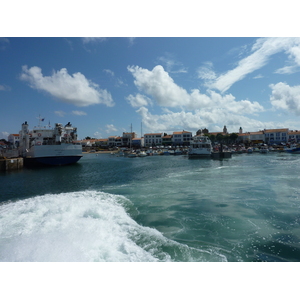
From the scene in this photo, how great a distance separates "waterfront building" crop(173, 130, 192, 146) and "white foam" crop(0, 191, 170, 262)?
97.8 metres

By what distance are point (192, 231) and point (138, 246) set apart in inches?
101

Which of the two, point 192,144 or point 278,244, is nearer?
point 278,244

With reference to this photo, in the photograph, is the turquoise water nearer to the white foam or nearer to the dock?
the white foam

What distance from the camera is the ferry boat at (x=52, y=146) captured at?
34.1 meters

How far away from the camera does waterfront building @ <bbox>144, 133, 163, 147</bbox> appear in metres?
114

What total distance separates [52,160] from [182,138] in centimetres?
8092

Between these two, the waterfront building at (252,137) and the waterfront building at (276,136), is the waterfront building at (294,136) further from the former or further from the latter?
the waterfront building at (252,137)

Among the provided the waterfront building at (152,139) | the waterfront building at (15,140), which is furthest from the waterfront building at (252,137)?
the waterfront building at (15,140)

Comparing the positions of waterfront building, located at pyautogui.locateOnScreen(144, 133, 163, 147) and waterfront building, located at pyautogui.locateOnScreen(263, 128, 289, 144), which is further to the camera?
waterfront building, located at pyautogui.locateOnScreen(144, 133, 163, 147)

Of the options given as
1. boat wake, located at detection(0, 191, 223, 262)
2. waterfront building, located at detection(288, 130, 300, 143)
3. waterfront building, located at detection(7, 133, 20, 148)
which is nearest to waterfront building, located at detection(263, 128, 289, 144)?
waterfront building, located at detection(288, 130, 300, 143)

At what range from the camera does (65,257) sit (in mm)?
5680

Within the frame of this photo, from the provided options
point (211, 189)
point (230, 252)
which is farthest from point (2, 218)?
point (211, 189)

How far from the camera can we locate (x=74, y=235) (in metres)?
7.09
